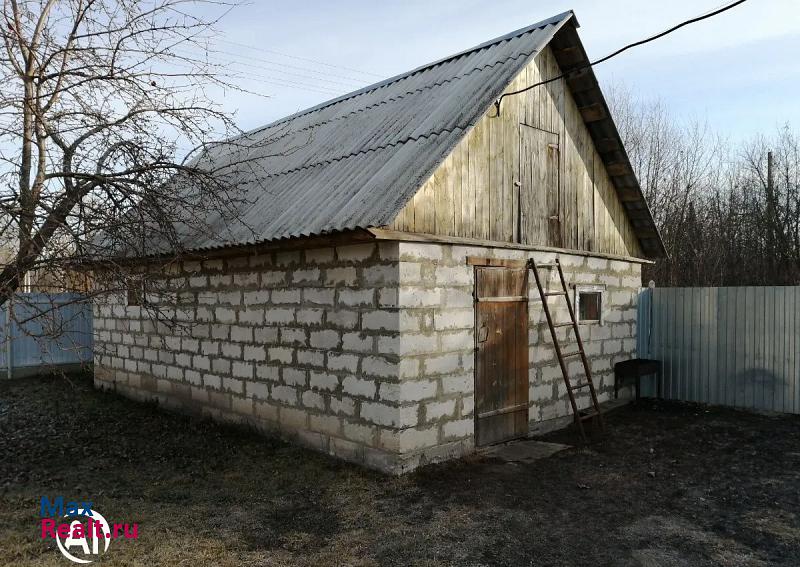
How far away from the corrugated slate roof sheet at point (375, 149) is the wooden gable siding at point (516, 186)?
0.29m

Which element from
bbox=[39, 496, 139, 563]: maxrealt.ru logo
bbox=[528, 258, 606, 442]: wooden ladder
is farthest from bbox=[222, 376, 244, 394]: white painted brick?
bbox=[528, 258, 606, 442]: wooden ladder

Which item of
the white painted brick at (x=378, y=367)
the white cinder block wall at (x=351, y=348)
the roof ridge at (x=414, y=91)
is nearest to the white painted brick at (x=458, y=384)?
the white cinder block wall at (x=351, y=348)

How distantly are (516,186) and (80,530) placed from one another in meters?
6.26

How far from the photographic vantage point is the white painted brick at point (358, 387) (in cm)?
668

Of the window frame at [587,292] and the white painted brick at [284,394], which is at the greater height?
the window frame at [587,292]

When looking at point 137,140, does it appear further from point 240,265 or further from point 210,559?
point 210,559

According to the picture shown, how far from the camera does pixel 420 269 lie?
6.71 m

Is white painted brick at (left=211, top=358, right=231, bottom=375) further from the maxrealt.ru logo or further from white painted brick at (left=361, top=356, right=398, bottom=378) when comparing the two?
the maxrealt.ru logo

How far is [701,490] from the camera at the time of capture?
6.32 metres

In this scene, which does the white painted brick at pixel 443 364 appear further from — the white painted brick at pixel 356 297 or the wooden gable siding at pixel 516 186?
the wooden gable siding at pixel 516 186

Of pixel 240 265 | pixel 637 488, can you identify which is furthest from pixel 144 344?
pixel 637 488

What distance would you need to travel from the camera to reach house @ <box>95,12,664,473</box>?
21.9ft

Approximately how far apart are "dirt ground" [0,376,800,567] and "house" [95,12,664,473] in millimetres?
662

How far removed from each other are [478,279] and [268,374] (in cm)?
303
